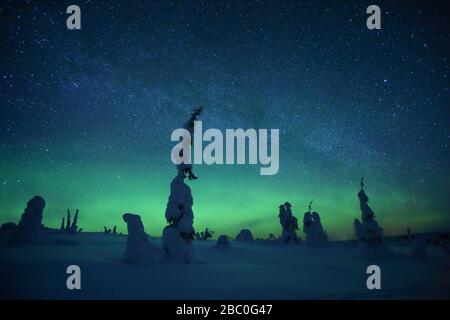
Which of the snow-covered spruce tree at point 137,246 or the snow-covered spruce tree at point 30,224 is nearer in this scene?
the snow-covered spruce tree at point 137,246

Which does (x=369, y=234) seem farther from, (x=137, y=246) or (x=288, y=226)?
(x=137, y=246)

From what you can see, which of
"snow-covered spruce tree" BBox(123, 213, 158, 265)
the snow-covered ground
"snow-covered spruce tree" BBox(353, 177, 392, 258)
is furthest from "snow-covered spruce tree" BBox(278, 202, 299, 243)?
"snow-covered spruce tree" BBox(123, 213, 158, 265)

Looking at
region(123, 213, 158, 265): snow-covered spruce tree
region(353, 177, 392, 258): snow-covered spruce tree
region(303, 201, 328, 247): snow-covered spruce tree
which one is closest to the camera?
region(123, 213, 158, 265): snow-covered spruce tree

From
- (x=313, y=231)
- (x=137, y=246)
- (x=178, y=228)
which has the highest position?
(x=178, y=228)

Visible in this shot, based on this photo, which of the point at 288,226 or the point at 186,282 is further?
the point at 288,226

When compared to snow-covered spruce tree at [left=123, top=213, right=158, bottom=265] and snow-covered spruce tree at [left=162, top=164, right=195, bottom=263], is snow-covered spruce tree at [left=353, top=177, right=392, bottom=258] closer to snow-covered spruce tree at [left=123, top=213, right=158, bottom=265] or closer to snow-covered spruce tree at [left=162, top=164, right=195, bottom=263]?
snow-covered spruce tree at [left=162, top=164, right=195, bottom=263]

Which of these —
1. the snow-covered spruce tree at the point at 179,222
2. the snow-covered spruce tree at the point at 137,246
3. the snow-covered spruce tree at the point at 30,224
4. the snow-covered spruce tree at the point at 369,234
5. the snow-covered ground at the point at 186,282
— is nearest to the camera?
the snow-covered ground at the point at 186,282

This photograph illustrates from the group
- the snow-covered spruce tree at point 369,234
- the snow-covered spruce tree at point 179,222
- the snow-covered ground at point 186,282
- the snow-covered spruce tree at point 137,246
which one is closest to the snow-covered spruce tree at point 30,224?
the snow-covered ground at point 186,282

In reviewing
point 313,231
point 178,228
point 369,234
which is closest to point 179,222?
point 178,228

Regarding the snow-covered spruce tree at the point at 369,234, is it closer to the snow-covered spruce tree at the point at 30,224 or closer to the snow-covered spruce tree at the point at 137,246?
the snow-covered spruce tree at the point at 137,246

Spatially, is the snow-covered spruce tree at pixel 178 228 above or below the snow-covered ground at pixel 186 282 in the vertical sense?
above

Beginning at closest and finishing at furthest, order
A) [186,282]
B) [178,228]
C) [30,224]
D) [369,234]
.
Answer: [186,282], [178,228], [30,224], [369,234]

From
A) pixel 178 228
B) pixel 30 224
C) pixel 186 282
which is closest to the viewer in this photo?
pixel 186 282

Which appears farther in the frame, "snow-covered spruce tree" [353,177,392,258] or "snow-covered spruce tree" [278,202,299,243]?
"snow-covered spruce tree" [278,202,299,243]
